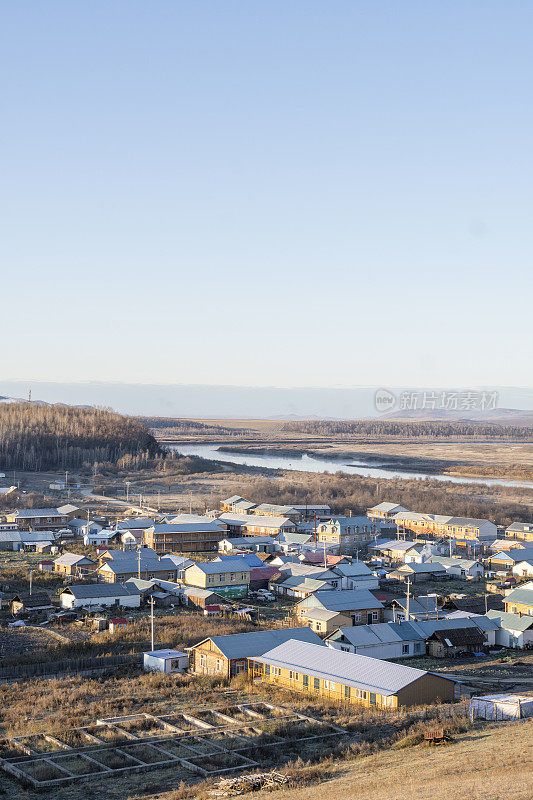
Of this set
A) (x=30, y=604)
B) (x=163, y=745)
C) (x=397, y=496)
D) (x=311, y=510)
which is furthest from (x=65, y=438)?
(x=163, y=745)

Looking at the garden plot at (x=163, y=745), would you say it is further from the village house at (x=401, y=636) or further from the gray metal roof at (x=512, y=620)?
the gray metal roof at (x=512, y=620)

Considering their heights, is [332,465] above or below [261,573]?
below

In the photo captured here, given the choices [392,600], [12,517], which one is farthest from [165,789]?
[12,517]

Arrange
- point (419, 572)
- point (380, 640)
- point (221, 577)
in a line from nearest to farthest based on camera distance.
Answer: point (380, 640)
point (221, 577)
point (419, 572)

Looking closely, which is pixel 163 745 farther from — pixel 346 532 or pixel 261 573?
pixel 346 532

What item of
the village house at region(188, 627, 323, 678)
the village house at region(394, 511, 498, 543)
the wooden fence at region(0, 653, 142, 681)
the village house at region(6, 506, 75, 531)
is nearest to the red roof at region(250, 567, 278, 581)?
the village house at region(188, 627, 323, 678)

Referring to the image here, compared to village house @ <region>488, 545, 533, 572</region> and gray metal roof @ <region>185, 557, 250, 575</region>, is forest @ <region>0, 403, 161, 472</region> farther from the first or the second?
village house @ <region>488, 545, 533, 572</region>

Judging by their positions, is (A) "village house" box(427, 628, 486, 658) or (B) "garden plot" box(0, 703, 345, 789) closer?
(B) "garden plot" box(0, 703, 345, 789)
